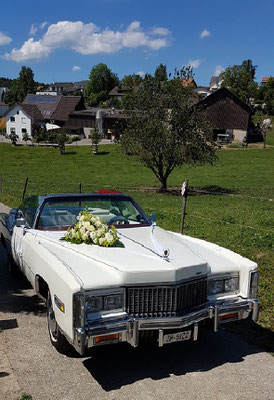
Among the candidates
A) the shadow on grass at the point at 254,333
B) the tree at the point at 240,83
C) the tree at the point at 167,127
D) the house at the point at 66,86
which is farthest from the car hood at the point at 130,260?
the house at the point at 66,86

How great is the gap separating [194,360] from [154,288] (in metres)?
1.20

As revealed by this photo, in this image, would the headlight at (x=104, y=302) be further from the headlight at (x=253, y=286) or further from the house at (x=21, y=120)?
the house at (x=21, y=120)

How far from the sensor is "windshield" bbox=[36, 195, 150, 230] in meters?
6.53

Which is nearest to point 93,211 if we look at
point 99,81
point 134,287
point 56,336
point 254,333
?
point 56,336

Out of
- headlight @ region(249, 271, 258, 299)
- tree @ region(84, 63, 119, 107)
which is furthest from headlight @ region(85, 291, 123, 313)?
tree @ region(84, 63, 119, 107)

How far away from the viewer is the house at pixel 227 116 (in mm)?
59750

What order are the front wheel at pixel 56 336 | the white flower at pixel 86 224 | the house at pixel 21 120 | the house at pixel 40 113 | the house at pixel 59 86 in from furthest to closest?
the house at pixel 59 86 → the house at pixel 40 113 → the house at pixel 21 120 → the white flower at pixel 86 224 → the front wheel at pixel 56 336

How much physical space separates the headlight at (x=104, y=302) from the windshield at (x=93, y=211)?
1.94 m

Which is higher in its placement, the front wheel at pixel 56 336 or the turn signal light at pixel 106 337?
the turn signal light at pixel 106 337

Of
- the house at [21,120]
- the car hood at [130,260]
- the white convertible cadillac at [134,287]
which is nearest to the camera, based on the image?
the white convertible cadillac at [134,287]

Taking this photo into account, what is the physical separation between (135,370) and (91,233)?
1.72m

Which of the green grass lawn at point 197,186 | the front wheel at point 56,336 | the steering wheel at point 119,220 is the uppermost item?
the steering wheel at point 119,220

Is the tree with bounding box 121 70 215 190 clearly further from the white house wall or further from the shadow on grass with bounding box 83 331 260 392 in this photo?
the white house wall

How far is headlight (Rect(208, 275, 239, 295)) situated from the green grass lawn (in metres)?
1.28
